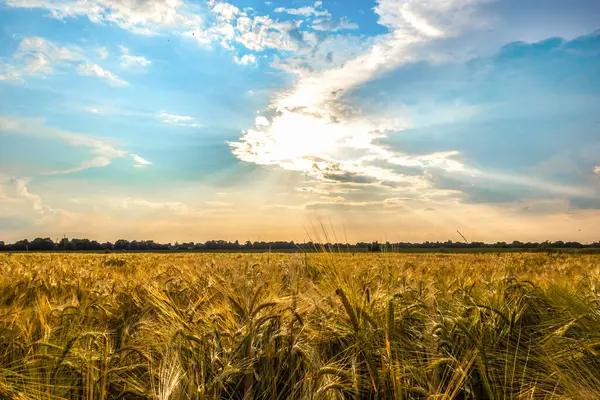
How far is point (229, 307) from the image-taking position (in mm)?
3379

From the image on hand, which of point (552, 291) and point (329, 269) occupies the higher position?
point (329, 269)

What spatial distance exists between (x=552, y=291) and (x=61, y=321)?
5.45m

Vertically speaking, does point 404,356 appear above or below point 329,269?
below

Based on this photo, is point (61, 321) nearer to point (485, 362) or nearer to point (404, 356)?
point (404, 356)

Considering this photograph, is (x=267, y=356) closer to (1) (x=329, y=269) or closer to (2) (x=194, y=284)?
(1) (x=329, y=269)

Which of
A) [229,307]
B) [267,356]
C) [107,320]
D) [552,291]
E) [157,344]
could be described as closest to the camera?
[267,356]

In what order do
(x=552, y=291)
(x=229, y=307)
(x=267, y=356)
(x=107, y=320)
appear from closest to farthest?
1. (x=267, y=356)
2. (x=229, y=307)
3. (x=107, y=320)
4. (x=552, y=291)

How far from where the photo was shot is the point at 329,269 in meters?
3.93

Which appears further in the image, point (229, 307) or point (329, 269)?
point (329, 269)

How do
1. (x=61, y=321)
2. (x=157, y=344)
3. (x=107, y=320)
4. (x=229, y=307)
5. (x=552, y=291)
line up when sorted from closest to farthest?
(x=157, y=344) → (x=229, y=307) → (x=61, y=321) → (x=107, y=320) → (x=552, y=291)

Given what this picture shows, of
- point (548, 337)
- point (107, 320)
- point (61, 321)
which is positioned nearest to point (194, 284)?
point (107, 320)

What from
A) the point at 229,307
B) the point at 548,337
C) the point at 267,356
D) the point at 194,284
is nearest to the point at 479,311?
the point at 548,337

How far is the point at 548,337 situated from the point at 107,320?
420 cm

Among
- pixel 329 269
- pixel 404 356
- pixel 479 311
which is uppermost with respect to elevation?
pixel 329 269
